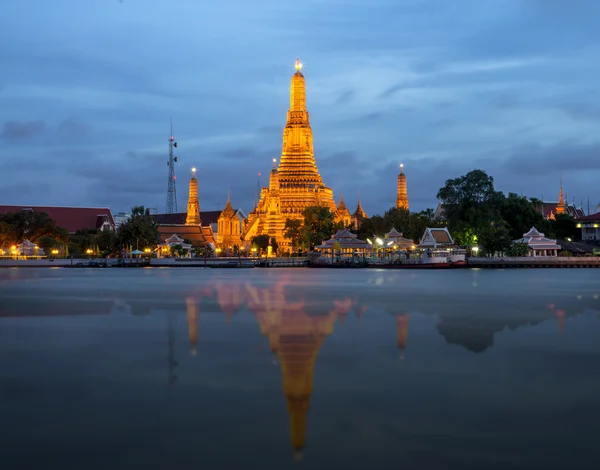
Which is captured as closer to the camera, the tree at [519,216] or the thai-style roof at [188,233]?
the tree at [519,216]

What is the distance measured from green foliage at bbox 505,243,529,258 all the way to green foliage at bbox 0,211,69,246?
163 feet

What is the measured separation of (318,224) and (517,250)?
1930 centimetres

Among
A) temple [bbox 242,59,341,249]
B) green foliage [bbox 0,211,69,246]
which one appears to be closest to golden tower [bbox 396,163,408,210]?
temple [bbox 242,59,341,249]

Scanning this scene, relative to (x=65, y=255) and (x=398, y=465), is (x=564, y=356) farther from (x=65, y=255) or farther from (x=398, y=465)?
(x=65, y=255)

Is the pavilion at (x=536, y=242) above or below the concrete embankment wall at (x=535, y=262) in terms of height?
above

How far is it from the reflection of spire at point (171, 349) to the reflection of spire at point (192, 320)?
1.34 ft

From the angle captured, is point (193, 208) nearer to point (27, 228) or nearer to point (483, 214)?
point (27, 228)

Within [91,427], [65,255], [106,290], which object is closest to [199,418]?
[91,427]

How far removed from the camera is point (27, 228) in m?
90.1

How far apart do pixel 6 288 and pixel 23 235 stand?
52889mm

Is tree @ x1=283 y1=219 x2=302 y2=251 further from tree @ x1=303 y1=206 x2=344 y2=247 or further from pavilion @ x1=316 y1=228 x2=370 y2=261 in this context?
pavilion @ x1=316 y1=228 x2=370 y2=261

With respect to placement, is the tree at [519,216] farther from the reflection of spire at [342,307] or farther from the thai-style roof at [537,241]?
the reflection of spire at [342,307]

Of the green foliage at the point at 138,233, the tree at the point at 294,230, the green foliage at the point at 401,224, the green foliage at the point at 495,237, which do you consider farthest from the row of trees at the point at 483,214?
the green foliage at the point at 138,233

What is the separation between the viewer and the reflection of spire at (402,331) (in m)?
17.5
